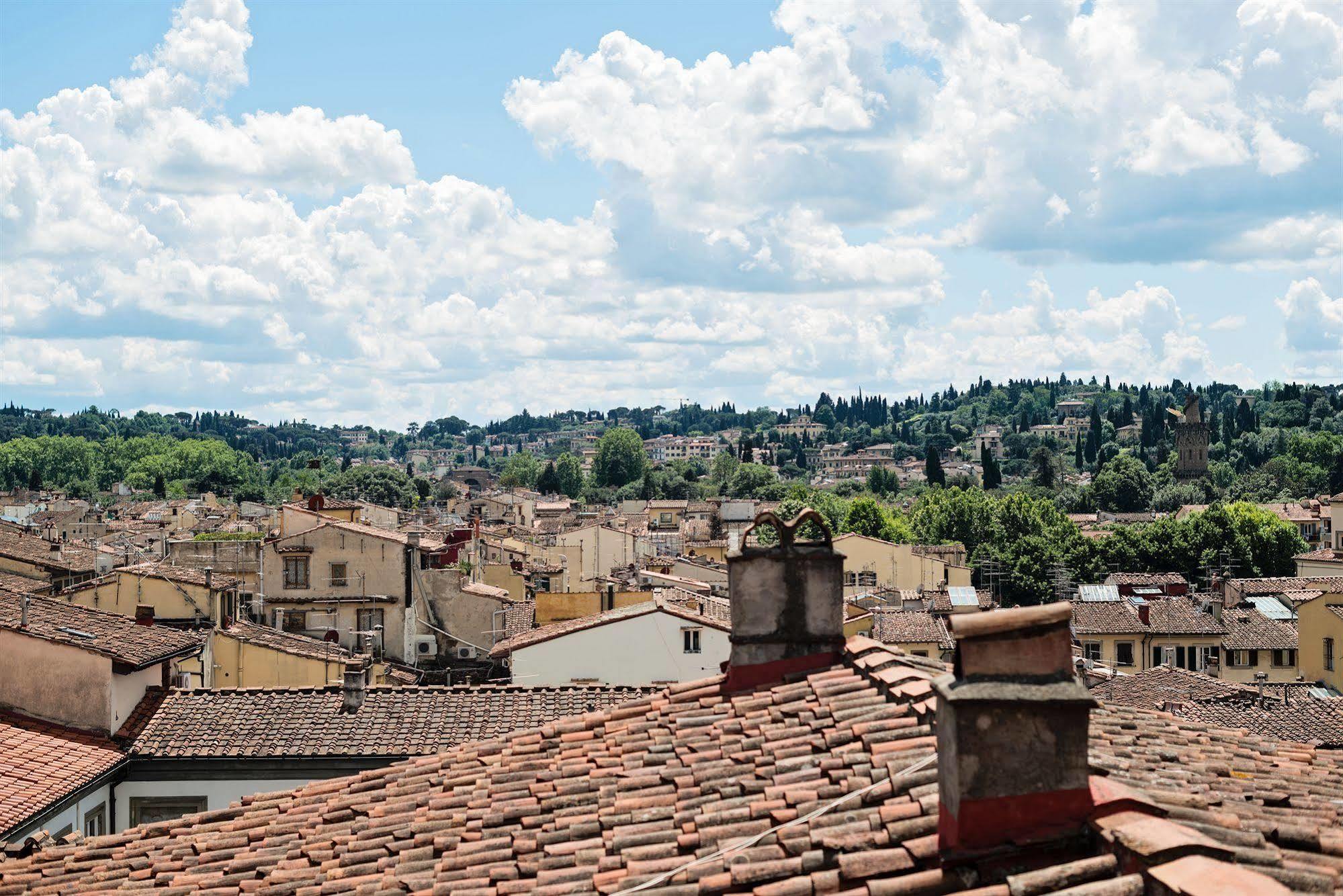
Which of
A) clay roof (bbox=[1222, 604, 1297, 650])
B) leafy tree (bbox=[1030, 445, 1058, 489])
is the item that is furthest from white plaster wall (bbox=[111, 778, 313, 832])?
leafy tree (bbox=[1030, 445, 1058, 489])

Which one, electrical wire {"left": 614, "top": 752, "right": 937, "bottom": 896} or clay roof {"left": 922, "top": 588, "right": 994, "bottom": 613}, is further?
clay roof {"left": 922, "top": 588, "right": 994, "bottom": 613}

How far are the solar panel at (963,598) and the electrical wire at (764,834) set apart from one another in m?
46.5

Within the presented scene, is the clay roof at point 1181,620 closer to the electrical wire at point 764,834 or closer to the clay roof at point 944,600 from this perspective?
the clay roof at point 944,600

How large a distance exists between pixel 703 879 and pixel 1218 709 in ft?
84.7

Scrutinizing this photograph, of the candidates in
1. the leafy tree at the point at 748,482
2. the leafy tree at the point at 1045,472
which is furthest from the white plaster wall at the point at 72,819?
the leafy tree at the point at 1045,472

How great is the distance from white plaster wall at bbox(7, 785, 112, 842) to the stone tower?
168131 millimetres

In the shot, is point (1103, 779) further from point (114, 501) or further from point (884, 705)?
point (114, 501)

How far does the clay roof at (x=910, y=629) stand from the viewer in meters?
44.8

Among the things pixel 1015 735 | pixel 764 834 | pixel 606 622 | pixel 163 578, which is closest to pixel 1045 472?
pixel 606 622

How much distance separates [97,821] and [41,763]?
1.25 m

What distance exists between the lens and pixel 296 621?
36625 millimetres

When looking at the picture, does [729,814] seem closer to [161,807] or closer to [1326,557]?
[161,807]

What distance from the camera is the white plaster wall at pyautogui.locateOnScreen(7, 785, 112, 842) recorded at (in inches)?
579

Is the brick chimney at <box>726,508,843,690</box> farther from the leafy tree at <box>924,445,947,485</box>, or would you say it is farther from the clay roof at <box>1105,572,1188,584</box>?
the leafy tree at <box>924,445,947,485</box>
